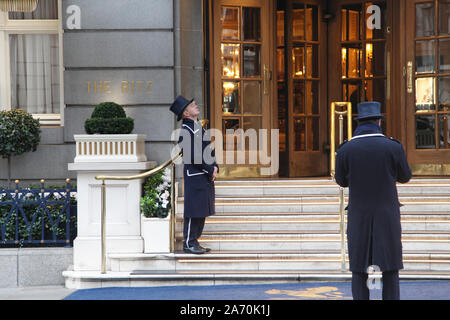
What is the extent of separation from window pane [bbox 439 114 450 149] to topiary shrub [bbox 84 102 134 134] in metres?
4.76

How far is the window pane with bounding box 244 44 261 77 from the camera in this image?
36.0ft

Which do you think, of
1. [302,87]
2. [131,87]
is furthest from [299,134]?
[131,87]

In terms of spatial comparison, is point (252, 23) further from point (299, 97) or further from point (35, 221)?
point (35, 221)

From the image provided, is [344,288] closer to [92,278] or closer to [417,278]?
[417,278]

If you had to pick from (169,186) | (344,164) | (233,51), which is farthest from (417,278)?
(233,51)

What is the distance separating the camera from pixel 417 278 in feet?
24.6

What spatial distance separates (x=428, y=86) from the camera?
10.7m

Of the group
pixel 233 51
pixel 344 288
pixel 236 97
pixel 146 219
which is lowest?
pixel 344 288

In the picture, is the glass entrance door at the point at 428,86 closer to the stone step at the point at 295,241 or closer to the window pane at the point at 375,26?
the window pane at the point at 375,26

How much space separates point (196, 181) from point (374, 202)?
3.01 metres

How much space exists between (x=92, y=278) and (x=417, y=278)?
3517 mm

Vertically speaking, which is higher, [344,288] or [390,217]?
[390,217]

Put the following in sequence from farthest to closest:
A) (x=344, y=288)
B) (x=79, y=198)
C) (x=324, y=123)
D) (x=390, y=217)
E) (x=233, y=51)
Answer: (x=324, y=123) → (x=233, y=51) → (x=79, y=198) → (x=344, y=288) → (x=390, y=217)

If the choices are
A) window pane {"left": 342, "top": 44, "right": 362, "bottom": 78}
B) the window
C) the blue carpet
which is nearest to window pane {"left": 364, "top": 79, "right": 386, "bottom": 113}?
window pane {"left": 342, "top": 44, "right": 362, "bottom": 78}
